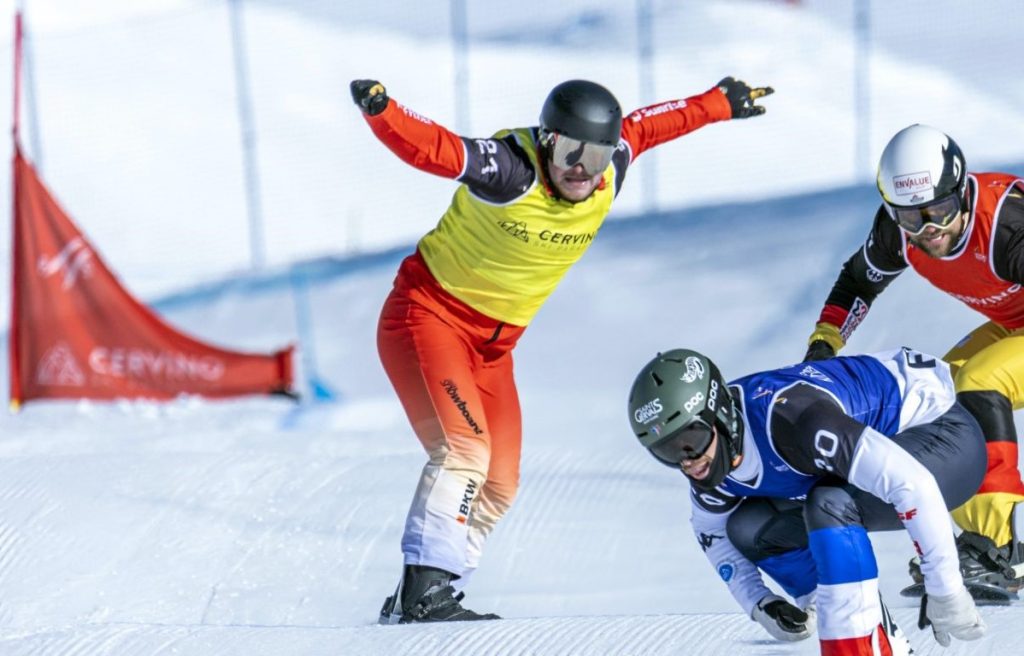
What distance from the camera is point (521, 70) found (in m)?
16.8

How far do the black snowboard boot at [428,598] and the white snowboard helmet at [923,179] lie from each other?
1945mm

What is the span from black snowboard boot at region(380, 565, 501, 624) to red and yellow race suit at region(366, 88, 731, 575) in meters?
0.04

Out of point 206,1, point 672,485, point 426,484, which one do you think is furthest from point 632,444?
point 206,1

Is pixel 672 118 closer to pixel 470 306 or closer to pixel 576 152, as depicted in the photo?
pixel 576 152

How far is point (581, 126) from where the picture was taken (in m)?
4.91

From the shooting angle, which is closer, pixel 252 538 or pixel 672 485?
pixel 252 538

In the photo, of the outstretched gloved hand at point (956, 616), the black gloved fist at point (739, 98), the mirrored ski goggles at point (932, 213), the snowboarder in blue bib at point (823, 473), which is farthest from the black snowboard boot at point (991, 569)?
the black gloved fist at point (739, 98)

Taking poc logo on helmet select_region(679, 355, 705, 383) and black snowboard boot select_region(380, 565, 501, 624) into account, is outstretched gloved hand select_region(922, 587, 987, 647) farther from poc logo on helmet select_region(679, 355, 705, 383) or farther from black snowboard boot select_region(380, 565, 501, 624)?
black snowboard boot select_region(380, 565, 501, 624)

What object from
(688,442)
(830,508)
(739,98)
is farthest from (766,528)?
(739,98)

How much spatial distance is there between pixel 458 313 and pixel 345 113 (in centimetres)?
1224

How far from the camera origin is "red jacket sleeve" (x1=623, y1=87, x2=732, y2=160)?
568 cm

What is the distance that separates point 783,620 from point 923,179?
1541mm

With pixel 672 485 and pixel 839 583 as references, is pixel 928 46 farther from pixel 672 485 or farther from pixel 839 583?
pixel 839 583

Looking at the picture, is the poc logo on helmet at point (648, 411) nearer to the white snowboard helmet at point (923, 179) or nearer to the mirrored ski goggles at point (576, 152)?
the mirrored ski goggles at point (576, 152)
